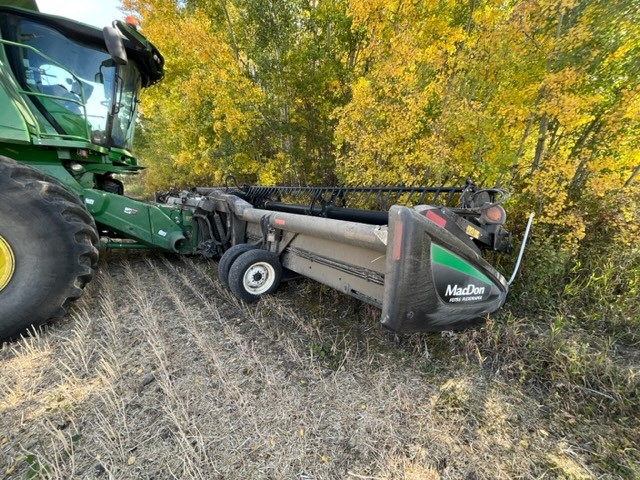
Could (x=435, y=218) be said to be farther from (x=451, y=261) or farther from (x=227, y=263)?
(x=227, y=263)

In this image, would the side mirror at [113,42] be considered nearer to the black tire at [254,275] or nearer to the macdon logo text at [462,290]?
the black tire at [254,275]

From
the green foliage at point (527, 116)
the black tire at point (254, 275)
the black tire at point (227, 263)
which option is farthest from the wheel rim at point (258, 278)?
the green foliage at point (527, 116)

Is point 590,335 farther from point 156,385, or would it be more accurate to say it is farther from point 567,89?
point 156,385

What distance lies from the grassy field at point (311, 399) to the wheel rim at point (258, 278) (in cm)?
28

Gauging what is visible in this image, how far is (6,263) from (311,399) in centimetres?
234

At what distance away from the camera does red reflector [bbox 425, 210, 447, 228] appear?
5.11 ft

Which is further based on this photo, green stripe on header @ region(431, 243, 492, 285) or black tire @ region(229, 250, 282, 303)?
black tire @ region(229, 250, 282, 303)

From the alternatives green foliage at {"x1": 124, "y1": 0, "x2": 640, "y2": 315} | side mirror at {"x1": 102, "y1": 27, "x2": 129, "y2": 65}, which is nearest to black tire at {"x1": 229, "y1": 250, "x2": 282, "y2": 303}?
green foliage at {"x1": 124, "y1": 0, "x2": 640, "y2": 315}

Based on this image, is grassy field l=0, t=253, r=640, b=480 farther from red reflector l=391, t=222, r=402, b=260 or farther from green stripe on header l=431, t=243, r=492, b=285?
red reflector l=391, t=222, r=402, b=260

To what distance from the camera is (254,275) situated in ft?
8.54

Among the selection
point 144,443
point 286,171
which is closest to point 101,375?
point 144,443

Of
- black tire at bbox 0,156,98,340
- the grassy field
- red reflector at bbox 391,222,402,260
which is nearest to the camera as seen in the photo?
the grassy field

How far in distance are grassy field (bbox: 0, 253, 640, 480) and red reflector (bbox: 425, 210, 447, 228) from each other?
941mm

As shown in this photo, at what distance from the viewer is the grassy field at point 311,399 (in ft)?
4.09
